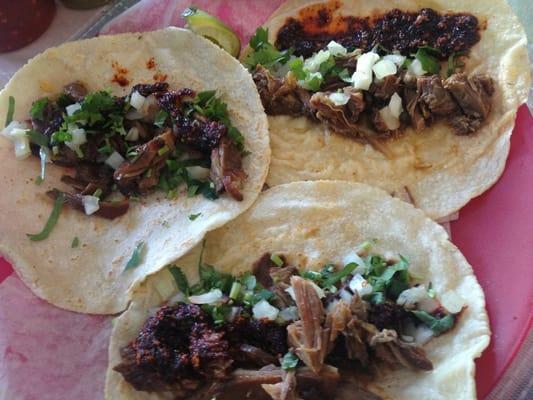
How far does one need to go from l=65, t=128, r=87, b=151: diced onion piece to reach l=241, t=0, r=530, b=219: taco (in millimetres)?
912

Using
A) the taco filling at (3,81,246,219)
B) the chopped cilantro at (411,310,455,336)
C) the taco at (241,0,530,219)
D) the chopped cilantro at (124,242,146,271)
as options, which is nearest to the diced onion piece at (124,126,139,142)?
the taco filling at (3,81,246,219)

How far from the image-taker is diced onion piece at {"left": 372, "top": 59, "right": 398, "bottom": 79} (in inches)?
122

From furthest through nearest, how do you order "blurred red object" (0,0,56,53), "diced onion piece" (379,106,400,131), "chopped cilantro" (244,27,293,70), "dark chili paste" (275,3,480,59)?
1. "blurred red object" (0,0,56,53)
2. "chopped cilantro" (244,27,293,70)
3. "dark chili paste" (275,3,480,59)
4. "diced onion piece" (379,106,400,131)

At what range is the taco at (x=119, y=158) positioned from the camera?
2969 millimetres

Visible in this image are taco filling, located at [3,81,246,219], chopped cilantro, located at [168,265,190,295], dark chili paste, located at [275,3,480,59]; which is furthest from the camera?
dark chili paste, located at [275,3,480,59]

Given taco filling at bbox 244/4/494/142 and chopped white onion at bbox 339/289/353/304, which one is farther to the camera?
taco filling at bbox 244/4/494/142

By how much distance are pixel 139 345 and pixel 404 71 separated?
182 cm

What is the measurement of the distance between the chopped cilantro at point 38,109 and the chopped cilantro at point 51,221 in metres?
0.41

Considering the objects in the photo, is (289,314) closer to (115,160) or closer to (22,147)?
(115,160)

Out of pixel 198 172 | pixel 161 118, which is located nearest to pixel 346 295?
pixel 198 172

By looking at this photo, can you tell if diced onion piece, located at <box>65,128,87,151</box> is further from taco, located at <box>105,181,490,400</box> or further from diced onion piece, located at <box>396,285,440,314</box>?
diced onion piece, located at <box>396,285,440,314</box>

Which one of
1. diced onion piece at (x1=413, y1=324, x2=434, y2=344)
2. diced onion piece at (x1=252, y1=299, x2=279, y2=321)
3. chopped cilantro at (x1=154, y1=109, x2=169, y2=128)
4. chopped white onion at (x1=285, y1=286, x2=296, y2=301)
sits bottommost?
diced onion piece at (x1=252, y1=299, x2=279, y2=321)

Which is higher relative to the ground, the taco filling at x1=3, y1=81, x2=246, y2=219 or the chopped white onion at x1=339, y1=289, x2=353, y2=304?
the taco filling at x1=3, y1=81, x2=246, y2=219

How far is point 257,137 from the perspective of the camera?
10.1 ft
